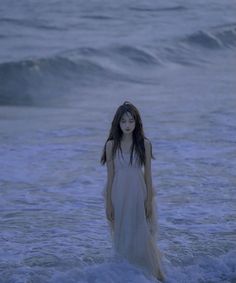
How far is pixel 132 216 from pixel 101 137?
20.6 ft

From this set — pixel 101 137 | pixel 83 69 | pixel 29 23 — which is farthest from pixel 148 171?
pixel 29 23

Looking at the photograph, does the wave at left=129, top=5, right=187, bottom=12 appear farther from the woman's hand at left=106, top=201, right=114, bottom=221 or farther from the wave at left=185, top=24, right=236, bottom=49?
the woman's hand at left=106, top=201, right=114, bottom=221

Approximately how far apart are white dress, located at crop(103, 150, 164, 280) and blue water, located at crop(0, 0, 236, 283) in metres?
0.17

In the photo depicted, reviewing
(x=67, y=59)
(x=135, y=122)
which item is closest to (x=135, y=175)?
(x=135, y=122)

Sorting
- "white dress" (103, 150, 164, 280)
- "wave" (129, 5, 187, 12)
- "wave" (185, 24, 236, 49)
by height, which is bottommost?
"white dress" (103, 150, 164, 280)

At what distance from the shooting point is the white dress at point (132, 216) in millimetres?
6770

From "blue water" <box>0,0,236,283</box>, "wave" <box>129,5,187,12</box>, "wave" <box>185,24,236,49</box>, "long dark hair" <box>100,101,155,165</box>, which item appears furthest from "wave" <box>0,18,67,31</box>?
"long dark hair" <box>100,101,155,165</box>

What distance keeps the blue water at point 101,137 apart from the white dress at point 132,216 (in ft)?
0.54

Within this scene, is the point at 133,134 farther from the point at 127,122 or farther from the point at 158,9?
the point at 158,9

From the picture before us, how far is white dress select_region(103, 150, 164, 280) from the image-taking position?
6.77m

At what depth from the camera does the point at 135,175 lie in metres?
6.78

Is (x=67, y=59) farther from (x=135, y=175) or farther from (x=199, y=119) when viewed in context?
(x=135, y=175)

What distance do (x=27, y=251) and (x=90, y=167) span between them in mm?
3295

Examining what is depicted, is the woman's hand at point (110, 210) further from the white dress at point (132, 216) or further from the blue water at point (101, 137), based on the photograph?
the blue water at point (101, 137)
